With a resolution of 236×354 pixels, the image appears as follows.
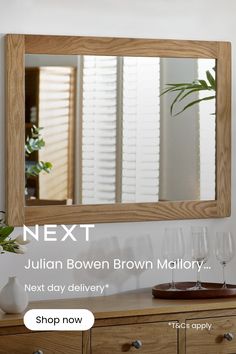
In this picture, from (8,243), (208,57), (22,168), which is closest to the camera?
(8,243)

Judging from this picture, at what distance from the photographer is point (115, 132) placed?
149 inches

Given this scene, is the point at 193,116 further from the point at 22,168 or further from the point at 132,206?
the point at 22,168

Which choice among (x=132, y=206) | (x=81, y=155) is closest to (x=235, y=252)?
(x=132, y=206)

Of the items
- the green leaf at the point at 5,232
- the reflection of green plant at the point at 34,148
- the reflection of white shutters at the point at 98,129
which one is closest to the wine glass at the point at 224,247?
the reflection of white shutters at the point at 98,129

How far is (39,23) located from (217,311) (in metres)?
1.42

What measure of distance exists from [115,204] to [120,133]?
0.31m

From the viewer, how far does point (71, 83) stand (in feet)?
12.1

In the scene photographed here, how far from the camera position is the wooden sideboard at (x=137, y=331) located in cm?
330

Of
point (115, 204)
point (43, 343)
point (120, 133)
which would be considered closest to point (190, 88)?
point (120, 133)

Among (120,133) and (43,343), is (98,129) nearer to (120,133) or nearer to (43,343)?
(120,133)

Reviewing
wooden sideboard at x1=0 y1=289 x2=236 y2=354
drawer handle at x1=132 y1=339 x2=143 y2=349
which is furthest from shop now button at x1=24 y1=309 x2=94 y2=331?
drawer handle at x1=132 y1=339 x2=143 y2=349

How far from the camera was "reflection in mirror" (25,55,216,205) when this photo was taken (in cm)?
365

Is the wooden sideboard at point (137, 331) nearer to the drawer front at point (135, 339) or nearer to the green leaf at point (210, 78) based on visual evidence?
→ the drawer front at point (135, 339)

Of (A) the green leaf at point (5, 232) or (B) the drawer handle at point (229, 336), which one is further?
(B) the drawer handle at point (229, 336)
